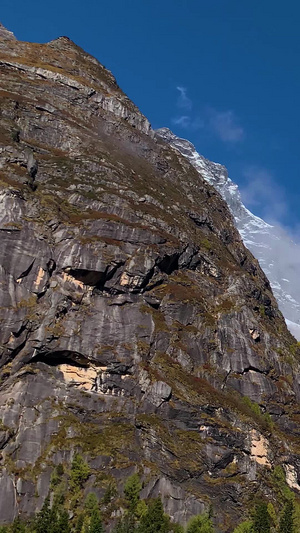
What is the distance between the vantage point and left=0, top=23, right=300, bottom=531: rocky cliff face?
246 feet

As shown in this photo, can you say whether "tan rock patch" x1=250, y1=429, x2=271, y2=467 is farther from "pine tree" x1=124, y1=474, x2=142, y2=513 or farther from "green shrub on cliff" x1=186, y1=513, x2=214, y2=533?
"pine tree" x1=124, y1=474, x2=142, y2=513

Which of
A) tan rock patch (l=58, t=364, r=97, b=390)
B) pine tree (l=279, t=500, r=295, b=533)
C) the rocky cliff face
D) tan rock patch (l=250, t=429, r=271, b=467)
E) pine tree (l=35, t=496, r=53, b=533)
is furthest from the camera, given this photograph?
tan rock patch (l=250, t=429, r=271, b=467)

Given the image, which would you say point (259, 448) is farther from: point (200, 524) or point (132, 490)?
point (132, 490)

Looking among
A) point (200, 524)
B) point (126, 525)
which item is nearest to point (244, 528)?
point (200, 524)

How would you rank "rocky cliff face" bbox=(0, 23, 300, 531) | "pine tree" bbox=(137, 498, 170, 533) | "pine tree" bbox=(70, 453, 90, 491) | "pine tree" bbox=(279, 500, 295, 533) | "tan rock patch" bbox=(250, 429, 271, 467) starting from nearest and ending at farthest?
"pine tree" bbox=(137, 498, 170, 533)
"pine tree" bbox=(70, 453, 90, 491)
"pine tree" bbox=(279, 500, 295, 533)
"rocky cliff face" bbox=(0, 23, 300, 531)
"tan rock patch" bbox=(250, 429, 271, 467)

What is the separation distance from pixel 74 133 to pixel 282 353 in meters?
74.0

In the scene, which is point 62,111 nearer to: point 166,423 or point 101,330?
point 101,330

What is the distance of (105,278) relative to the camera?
94.3 metres

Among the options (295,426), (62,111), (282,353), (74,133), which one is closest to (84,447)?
(295,426)

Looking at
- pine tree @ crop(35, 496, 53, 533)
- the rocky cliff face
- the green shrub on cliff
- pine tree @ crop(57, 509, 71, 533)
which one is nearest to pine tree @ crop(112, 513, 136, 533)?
the rocky cliff face

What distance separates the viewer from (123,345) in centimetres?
8756

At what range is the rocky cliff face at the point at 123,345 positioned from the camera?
75125 millimetres

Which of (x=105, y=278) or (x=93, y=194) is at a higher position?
(x=93, y=194)

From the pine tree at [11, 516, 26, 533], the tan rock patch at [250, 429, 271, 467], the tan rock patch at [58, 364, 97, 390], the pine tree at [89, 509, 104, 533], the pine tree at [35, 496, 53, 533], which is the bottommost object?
the pine tree at [11, 516, 26, 533]
